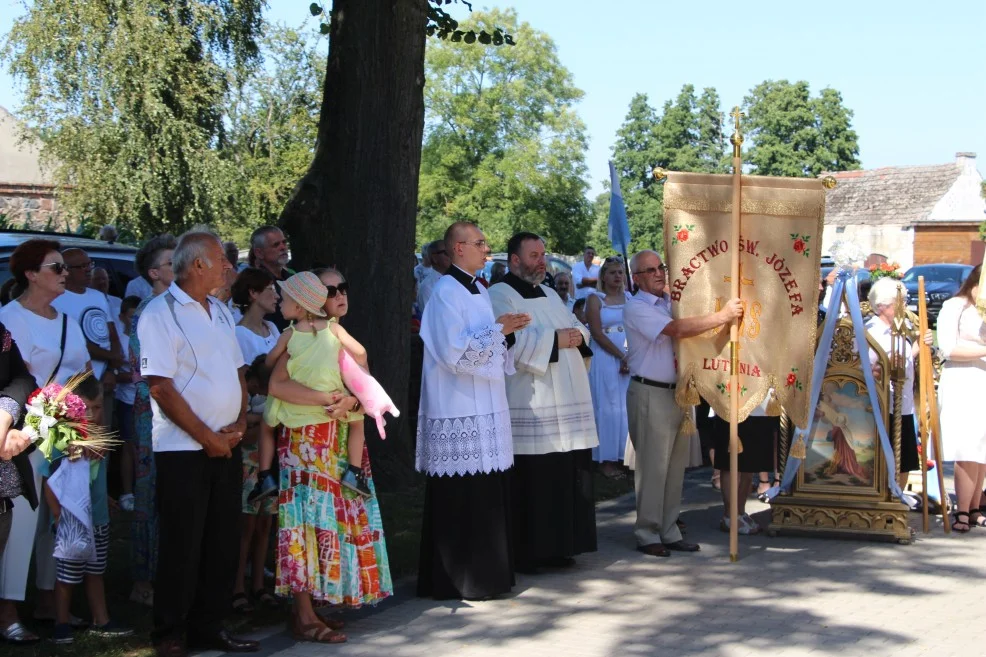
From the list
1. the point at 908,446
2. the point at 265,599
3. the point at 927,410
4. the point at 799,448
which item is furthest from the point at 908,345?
the point at 265,599

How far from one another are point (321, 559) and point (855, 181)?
57.0 metres

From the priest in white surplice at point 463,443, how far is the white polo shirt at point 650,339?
142 centimetres

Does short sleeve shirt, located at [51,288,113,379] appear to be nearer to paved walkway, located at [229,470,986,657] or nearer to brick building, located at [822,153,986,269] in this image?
paved walkway, located at [229,470,986,657]

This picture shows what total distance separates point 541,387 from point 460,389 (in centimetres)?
79

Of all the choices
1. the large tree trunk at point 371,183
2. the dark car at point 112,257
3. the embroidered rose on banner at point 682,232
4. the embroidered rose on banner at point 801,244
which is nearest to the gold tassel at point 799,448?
the embroidered rose on banner at point 801,244

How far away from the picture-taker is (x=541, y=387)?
24.4ft

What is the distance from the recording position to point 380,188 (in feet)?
31.4

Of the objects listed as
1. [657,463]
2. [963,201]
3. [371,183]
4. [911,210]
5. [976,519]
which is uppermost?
[963,201]

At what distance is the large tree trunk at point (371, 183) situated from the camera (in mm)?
9570

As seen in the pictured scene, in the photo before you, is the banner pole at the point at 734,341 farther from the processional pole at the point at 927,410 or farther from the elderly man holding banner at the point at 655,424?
the processional pole at the point at 927,410

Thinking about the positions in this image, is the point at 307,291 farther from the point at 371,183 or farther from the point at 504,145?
the point at 504,145

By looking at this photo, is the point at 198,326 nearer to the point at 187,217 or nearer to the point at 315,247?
the point at 315,247

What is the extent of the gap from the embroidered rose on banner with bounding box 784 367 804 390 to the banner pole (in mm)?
354

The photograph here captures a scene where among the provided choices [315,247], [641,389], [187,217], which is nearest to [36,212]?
[187,217]
